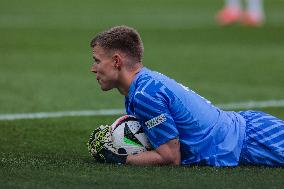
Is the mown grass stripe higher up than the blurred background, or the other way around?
the mown grass stripe

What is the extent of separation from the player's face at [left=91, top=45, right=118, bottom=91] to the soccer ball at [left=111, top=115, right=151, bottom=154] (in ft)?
1.06

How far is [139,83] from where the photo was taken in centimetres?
755

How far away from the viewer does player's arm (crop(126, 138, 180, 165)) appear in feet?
24.6

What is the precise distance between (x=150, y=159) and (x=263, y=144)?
36.7 inches

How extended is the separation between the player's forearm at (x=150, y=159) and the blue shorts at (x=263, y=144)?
62 cm

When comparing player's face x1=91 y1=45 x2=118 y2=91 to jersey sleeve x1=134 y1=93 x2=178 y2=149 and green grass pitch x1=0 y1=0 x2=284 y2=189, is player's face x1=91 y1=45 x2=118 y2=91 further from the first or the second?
green grass pitch x1=0 y1=0 x2=284 y2=189

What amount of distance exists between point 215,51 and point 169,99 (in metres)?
12.1

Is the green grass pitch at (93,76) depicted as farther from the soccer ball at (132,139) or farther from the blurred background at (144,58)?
the soccer ball at (132,139)

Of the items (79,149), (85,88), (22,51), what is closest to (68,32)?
(22,51)

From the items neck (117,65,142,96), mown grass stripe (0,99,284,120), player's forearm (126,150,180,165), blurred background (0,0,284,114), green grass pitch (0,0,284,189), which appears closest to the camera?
green grass pitch (0,0,284,189)

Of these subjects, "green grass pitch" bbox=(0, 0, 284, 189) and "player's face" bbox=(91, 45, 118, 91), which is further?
"player's face" bbox=(91, 45, 118, 91)

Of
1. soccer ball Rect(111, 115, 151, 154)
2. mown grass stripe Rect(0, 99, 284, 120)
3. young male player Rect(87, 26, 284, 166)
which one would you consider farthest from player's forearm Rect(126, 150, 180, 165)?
mown grass stripe Rect(0, 99, 284, 120)

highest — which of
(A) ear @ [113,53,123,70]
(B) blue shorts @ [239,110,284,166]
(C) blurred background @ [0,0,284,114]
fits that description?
(A) ear @ [113,53,123,70]

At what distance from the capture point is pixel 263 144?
7879 millimetres
